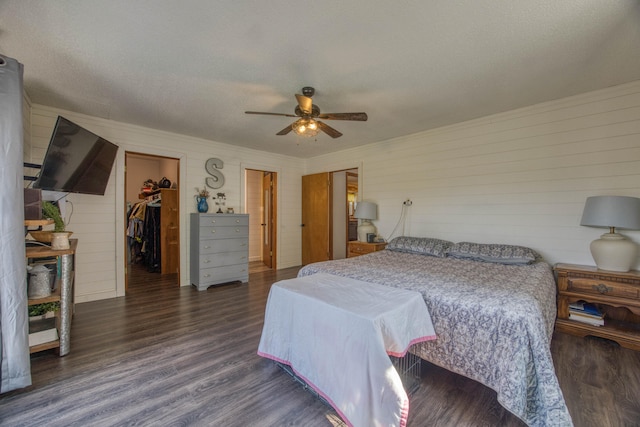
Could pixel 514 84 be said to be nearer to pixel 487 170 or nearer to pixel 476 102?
pixel 476 102

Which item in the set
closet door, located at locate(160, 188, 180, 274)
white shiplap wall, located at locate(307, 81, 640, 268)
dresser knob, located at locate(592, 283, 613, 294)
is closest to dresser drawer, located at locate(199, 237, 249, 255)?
closet door, located at locate(160, 188, 180, 274)

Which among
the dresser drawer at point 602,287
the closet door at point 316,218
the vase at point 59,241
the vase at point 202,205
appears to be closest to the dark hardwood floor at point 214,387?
the dresser drawer at point 602,287

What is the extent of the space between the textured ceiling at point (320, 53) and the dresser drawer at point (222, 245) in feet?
6.84

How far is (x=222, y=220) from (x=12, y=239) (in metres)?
2.84

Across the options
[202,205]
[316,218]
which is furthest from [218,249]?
[316,218]

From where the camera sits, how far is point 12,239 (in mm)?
1750

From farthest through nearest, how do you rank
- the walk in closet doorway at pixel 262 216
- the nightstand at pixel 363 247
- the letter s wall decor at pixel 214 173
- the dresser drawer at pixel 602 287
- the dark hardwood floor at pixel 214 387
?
the walk in closet doorway at pixel 262 216
the letter s wall decor at pixel 214 173
the nightstand at pixel 363 247
the dresser drawer at pixel 602 287
the dark hardwood floor at pixel 214 387

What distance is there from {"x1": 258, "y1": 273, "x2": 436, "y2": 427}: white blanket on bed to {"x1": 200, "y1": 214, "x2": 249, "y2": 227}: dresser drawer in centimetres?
270

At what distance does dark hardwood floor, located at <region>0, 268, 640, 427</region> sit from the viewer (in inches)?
64.2

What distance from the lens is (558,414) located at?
1.40m

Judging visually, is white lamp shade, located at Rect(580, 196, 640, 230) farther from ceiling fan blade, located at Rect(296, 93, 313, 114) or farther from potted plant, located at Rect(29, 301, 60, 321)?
potted plant, located at Rect(29, 301, 60, 321)

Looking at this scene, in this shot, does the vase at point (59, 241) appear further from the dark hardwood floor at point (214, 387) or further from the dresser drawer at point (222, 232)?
the dresser drawer at point (222, 232)

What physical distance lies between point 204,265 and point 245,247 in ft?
2.54

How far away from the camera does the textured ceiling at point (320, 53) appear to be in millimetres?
1772
